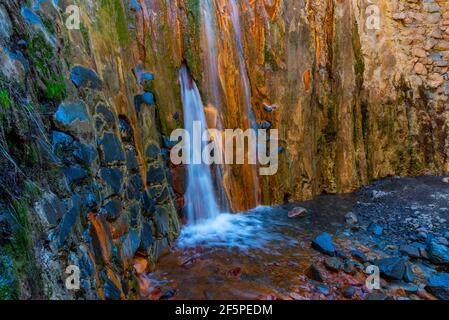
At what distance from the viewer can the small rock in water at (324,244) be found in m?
4.48

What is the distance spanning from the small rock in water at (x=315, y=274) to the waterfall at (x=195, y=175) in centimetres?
211

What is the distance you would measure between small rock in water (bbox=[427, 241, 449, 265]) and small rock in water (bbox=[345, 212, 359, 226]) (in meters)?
1.27

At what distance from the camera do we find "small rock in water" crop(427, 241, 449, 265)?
429cm

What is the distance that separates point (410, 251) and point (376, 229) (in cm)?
80

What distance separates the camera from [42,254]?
6.84ft

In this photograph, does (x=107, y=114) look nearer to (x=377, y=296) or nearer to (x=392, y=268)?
(x=377, y=296)

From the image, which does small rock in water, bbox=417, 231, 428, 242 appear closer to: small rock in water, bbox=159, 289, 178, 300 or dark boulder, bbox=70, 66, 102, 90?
small rock in water, bbox=159, 289, 178, 300

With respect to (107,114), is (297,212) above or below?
below

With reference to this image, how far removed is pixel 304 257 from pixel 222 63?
3.80 m

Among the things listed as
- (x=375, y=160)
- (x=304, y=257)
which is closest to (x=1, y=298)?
(x=304, y=257)

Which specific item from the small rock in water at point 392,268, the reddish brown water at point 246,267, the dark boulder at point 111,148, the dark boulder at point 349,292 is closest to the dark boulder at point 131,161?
the dark boulder at point 111,148

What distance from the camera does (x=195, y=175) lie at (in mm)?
5414

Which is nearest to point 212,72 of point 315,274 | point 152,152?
point 152,152
